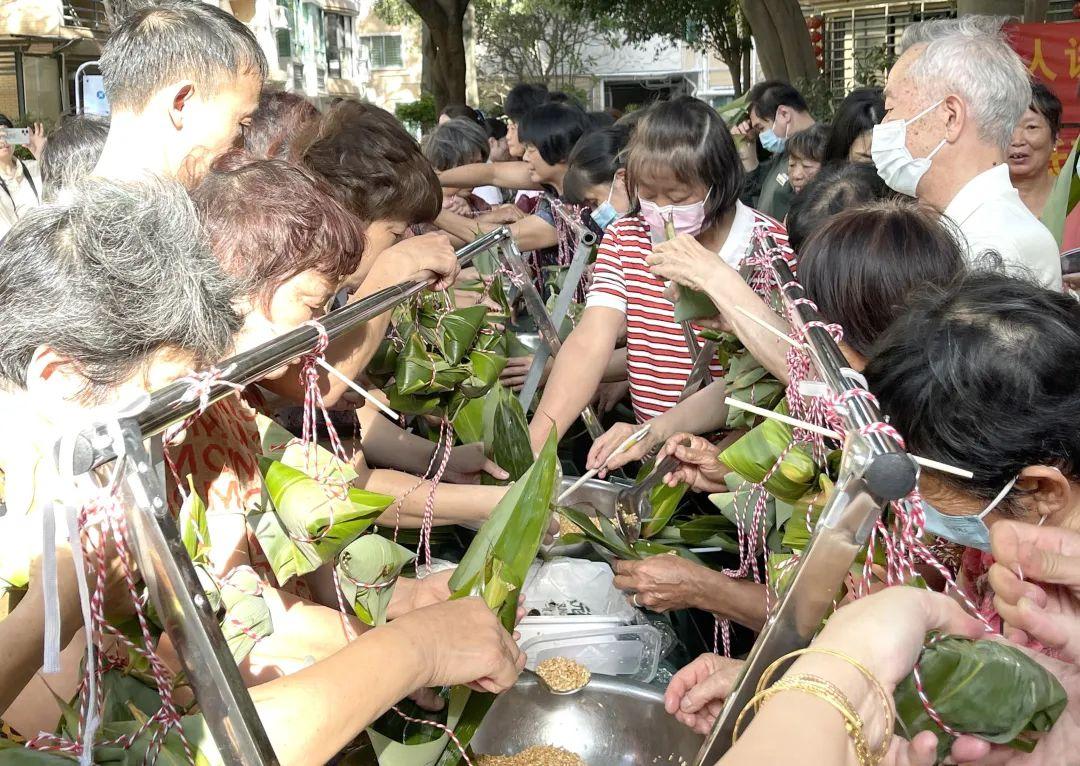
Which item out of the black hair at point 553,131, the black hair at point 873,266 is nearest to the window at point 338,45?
the black hair at point 553,131

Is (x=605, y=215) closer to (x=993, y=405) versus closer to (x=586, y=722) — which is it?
(x=586, y=722)

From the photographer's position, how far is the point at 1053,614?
1210 mm

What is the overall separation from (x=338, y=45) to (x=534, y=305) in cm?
3798

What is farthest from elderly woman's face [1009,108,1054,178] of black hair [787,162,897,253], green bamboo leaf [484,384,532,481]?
green bamboo leaf [484,384,532,481]

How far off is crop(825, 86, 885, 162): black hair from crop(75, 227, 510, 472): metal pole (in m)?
2.69

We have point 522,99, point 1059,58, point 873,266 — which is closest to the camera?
point 873,266

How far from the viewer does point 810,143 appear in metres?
4.86

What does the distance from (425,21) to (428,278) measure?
14.6m

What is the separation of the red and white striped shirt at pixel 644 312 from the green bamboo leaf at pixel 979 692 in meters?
1.96

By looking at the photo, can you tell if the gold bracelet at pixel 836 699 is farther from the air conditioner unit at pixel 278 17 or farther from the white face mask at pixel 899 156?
the air conditioner unit at pixel 278 17

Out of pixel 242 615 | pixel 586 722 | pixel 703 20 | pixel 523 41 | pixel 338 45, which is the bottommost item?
pixel 586 722

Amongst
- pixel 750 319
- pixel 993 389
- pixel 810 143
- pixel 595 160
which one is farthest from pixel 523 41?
pixel 993 389

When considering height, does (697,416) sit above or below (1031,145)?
below

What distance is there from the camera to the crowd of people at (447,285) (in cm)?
121
